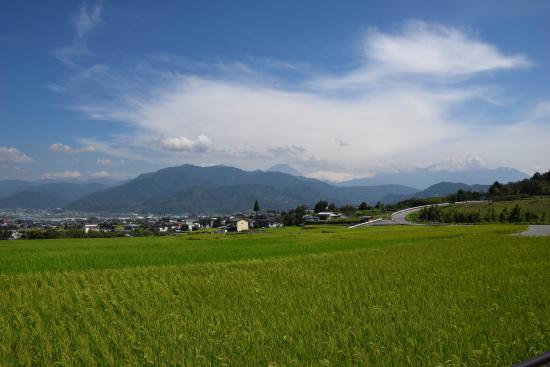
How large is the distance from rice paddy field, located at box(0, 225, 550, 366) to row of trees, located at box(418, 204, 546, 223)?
60.6 meters

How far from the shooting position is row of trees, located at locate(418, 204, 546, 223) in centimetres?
6431

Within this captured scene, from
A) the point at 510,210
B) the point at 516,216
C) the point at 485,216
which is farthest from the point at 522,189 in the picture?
the point at 516,216

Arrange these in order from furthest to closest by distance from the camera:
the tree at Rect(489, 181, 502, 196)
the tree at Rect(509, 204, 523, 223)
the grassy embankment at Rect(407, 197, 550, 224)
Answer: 1. the tree at Rect(489, 181, 502, 196)
2. the tree at Rect(509, 204, 523, 223)
3. the grassy embankment at Rect(407, 197, 550, 224)

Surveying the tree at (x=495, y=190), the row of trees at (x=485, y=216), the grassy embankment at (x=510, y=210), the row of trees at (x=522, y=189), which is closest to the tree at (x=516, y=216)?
the row of trees at (x=485, y=216)

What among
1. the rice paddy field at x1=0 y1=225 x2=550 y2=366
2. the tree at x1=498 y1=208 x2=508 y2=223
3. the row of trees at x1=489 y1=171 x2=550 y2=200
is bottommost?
the tree at x1=498 y1=208 x2=508 y2=223

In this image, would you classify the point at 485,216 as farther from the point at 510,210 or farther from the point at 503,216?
the point at 510,210

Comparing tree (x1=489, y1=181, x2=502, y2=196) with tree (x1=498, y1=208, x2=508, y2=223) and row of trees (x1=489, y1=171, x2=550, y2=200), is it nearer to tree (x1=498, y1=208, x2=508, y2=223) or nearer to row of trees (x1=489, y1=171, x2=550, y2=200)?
row of trees (x1=489, y1=171, x2=550, y2=200)

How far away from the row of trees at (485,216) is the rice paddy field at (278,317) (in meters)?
60.6

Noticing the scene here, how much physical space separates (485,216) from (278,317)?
74.4 meters

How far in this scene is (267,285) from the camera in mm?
10625

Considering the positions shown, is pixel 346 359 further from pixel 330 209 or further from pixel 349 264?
pixel 330 209

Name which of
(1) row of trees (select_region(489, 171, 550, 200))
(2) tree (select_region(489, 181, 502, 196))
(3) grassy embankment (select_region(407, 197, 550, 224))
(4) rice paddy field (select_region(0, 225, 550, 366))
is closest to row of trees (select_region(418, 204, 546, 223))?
(3) grassy embankment (select_region(407, 197, 550, 224))

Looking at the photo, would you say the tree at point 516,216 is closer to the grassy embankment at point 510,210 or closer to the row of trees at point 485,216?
the row of trees at point 485,216

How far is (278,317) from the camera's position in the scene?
7383mm
